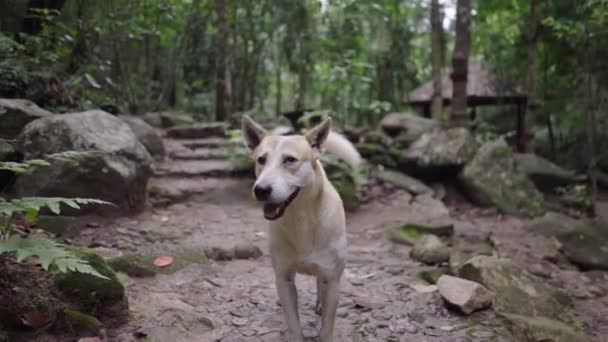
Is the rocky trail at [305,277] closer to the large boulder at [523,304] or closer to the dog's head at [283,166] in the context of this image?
the large boulder at [523,304]

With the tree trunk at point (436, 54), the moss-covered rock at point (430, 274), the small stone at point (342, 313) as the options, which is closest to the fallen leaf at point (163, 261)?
the small stone at point (342, 313)

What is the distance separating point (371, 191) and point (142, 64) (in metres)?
8.13

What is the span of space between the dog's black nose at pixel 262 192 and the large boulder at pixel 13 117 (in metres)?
3.76

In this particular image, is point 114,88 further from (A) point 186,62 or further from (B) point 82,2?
(A) point 186,62

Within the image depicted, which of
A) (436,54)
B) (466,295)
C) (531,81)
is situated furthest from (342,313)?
(436,54)

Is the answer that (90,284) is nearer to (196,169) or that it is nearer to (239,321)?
(239,321)

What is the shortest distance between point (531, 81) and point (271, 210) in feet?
28.4

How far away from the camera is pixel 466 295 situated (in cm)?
364

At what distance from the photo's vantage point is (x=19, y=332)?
8.27 feet

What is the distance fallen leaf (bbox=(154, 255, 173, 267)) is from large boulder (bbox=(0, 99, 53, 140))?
2.33 m

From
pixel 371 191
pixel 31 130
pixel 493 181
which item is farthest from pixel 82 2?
pixel 493 181

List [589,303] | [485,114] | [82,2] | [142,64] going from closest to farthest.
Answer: [589,303]
[82,2]
[142,64]
[485,114]

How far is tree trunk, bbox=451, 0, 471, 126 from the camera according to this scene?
8562mm

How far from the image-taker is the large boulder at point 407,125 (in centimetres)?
953
